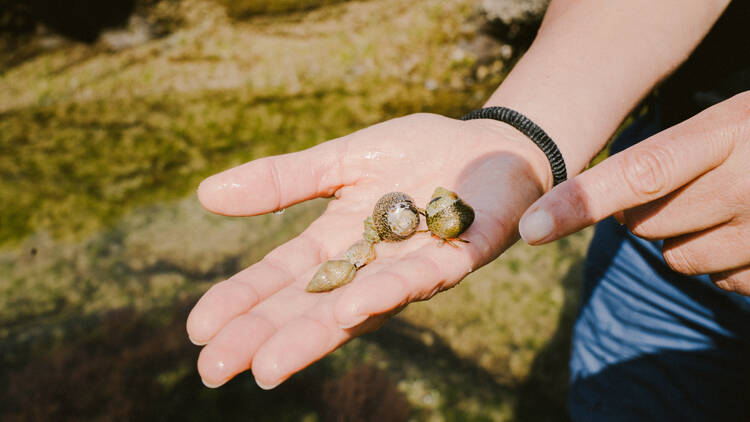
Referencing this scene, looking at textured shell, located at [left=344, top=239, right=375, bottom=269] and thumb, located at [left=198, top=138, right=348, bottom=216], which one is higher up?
thumb, located at [left=198, top=138, right=348, bottom=216]

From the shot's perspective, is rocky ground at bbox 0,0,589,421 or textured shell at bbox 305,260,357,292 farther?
rocky ground at bbox 0,0,589,421

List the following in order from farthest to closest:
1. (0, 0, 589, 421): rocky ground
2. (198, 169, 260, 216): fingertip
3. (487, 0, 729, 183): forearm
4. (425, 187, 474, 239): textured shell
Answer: (0, 0, 589, 421): rocky ground
(487, 0, 729, 183): forearm
(198, 169, 260, 216): fingertip
(425, 187, 474, 239): textured shell

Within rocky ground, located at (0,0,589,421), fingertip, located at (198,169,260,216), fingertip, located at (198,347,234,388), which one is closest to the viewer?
fingertip, located at (198,347,234,388)

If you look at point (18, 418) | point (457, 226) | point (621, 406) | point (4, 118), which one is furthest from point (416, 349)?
point (4, 118)

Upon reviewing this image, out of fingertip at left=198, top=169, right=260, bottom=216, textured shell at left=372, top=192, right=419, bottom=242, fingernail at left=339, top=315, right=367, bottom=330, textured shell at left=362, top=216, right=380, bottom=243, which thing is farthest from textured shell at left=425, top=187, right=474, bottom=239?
fingertip at left=198, top=169, right=260, bottom=216

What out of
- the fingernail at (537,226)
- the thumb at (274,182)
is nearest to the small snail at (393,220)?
the thumb at (274,182)

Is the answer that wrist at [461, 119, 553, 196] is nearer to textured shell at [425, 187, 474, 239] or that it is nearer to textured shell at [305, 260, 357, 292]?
textured shell at [425, 187, 474, 239]

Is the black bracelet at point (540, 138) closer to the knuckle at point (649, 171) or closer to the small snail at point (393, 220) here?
the small snail at point (393, 220)
